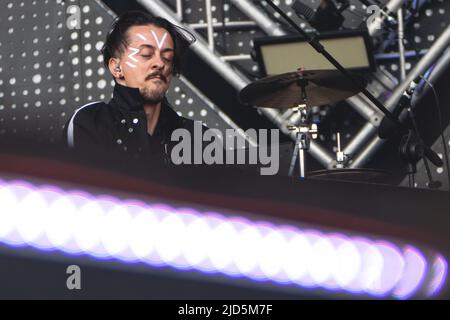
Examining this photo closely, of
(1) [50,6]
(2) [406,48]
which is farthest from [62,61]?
(2) [406,48]

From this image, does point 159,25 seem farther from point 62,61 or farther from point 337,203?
point 337,203

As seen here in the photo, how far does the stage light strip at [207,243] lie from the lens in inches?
19.6

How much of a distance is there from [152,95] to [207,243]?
69.5 inches

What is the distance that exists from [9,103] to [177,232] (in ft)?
11.4

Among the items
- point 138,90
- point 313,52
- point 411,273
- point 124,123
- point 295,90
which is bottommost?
point 411,273

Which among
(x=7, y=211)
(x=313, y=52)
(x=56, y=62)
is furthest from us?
(x=56, y=62)

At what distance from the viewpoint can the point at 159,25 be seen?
2.40 m

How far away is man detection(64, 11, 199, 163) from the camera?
2.09 m

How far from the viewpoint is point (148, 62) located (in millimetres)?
2344

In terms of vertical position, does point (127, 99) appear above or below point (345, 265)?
above

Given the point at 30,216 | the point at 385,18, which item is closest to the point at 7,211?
the point at 30,216

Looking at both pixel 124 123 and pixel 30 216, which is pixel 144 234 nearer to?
pixel 30 216

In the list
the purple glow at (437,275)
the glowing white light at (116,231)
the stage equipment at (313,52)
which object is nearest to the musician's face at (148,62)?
the stage equipment at (313,52)

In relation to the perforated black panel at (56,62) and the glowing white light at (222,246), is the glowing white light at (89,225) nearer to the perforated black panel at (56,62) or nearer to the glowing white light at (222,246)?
the glowing white light at (222,246)
